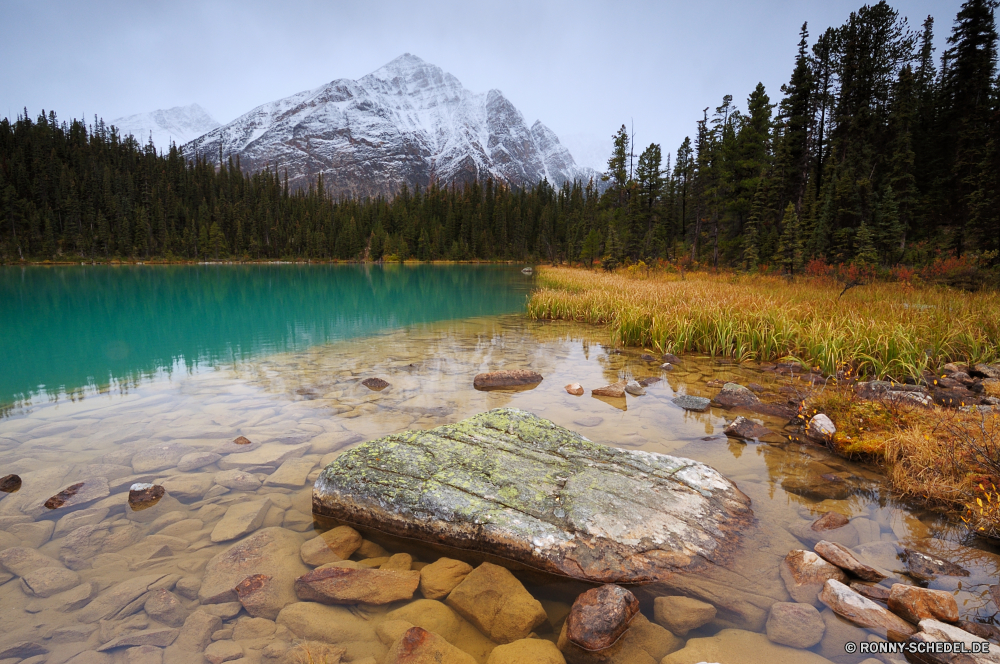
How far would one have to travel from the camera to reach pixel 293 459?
207 inches

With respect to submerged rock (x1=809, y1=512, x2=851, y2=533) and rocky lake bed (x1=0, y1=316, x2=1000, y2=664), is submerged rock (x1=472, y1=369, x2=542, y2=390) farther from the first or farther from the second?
submerged rock (x1=809, y1=512, x2=851, y2=533)

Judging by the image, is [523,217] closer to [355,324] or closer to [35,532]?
[355,324]

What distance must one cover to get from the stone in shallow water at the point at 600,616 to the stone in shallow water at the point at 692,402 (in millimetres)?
4763

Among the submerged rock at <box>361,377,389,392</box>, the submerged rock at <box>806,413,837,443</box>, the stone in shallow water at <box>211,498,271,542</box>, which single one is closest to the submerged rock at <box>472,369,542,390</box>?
the submerged rock at <box>361,377,389,392</box>

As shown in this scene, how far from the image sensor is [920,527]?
144 inches

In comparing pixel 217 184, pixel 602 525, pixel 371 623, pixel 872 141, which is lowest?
pixel 371 623

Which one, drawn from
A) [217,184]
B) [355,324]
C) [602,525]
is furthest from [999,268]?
[217,184]

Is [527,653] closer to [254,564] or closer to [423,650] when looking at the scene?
[423,650]

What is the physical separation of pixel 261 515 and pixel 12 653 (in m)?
1.69

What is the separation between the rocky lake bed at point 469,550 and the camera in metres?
2.64

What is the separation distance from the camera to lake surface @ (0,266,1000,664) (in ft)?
9.30

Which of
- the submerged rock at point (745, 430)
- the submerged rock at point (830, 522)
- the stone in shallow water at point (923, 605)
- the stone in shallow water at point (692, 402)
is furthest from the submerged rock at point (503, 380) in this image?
the stone in shallow water at point (923, 605)

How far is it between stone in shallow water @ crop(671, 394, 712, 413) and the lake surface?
0.52 feet

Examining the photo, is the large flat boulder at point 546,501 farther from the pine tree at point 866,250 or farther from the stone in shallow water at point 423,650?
the pine tree at point 866,250
